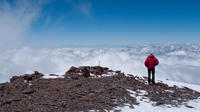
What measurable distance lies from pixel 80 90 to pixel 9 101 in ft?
12.2

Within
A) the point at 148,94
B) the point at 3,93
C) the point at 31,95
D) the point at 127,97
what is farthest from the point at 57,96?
the point at 148,94

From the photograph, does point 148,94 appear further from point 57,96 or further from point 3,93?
point 3,93

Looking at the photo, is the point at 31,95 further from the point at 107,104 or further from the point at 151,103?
the point at 151,103

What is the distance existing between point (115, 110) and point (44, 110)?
3.20m

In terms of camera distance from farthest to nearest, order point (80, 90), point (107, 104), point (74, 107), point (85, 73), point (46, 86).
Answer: point (85, 73) < point (46, 86) < point (80, 90) < point (107, 104) < point (74, 107)

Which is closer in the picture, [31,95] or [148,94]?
[31,95]

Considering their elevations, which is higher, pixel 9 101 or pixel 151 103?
pixel 9 101

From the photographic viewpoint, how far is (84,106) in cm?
768

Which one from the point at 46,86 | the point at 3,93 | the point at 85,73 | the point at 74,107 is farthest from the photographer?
the point at 85,73

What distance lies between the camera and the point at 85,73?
13.7 meters

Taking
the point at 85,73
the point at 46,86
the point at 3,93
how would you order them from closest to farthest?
the point at 3,93, the point at 46,86, the point at 85,73

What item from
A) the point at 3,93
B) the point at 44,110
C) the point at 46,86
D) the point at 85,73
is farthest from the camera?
the point at 85,73

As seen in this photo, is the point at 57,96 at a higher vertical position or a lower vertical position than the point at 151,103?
higher

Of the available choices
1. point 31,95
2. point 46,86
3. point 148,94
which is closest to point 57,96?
point 31,95
